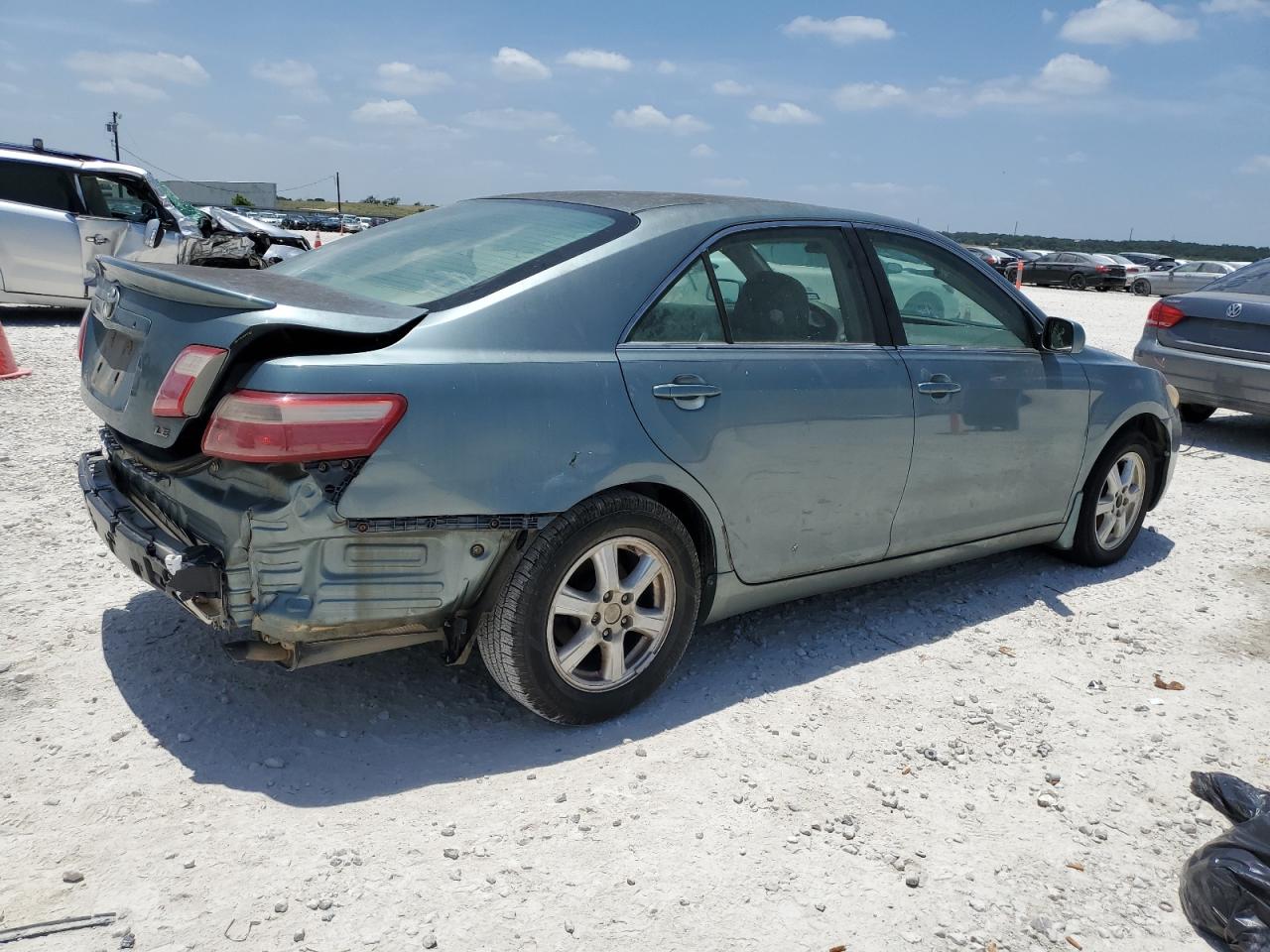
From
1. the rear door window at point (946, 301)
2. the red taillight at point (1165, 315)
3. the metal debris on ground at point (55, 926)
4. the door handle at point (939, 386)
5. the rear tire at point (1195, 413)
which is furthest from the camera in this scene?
the rear tire at point (1195, 413)

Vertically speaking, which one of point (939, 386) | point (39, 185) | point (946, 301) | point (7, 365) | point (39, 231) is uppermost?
point (39, 185)

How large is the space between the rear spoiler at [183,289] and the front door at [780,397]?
1072 mm

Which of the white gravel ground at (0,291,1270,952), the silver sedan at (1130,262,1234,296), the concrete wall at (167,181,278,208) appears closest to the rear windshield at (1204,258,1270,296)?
the white gravel ground at (0,291,1270,952)

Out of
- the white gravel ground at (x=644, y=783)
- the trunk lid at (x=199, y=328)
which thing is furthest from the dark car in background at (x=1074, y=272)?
the trunk lid at (x=199, y=328)

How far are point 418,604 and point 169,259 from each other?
1001 cm

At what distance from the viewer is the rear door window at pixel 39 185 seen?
10.8 meters

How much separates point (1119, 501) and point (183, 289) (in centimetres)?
436

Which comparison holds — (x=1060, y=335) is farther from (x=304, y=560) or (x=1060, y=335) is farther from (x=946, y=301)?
(x=304, y=560)

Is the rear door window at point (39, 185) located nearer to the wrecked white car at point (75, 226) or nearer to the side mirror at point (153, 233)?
the wrecked white car at point (75, 226)

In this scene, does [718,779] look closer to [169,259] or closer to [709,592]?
[709,592]

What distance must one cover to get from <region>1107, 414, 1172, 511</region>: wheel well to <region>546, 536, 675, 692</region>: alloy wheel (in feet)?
9.55

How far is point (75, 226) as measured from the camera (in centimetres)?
1102

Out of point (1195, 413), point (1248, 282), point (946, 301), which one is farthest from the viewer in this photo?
point (1195, 413)

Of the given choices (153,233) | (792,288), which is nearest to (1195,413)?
(792,288)
